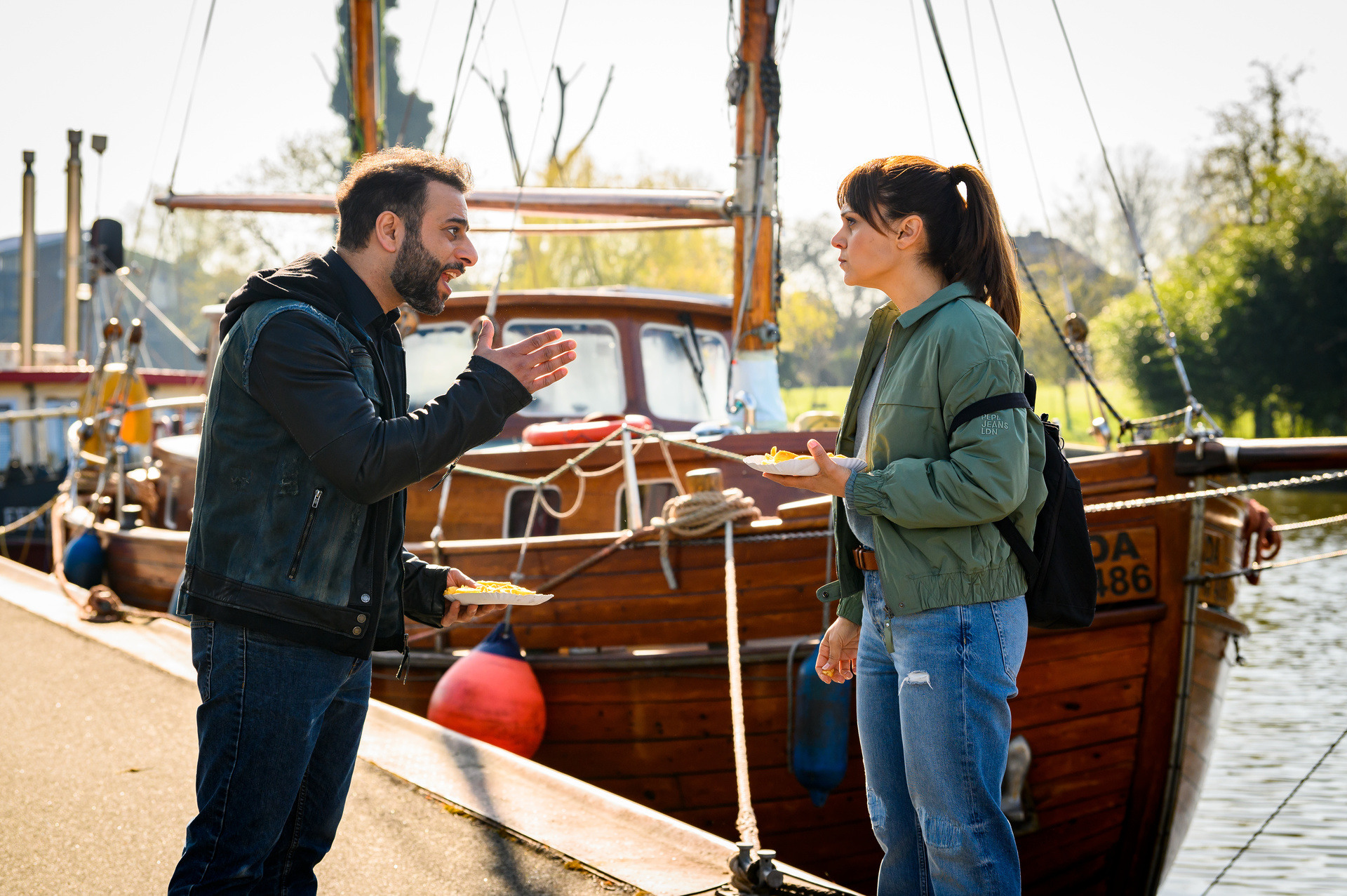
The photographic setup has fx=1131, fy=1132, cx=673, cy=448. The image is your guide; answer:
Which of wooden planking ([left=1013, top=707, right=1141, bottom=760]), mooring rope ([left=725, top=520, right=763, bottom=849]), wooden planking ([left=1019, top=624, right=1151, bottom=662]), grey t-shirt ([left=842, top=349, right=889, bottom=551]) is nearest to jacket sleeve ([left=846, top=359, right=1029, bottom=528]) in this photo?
grey t-shirt ([left=842, top=349, right=889, bottom=551])

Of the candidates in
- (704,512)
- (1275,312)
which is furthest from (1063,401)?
(704,512)

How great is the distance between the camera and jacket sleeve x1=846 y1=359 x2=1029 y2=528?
6.93 ft

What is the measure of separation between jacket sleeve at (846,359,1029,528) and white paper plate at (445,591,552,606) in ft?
2.14

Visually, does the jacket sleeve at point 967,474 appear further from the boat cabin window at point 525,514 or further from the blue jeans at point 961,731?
the boat cabin window at point 525,514

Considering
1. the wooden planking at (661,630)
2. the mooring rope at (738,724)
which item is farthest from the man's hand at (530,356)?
the wooden planking at (661,630)

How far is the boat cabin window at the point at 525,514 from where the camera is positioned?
6.59 meters

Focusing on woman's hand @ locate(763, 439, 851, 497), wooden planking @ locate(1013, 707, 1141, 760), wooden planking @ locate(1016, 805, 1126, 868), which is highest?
woman's hand @ locate(763, 439, 851, 497)

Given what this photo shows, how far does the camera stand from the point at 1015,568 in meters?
2.25

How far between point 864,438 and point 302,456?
1179 millimetres

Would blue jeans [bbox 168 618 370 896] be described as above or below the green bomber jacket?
below

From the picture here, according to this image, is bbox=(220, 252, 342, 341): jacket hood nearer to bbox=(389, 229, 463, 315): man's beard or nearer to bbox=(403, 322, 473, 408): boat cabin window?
bbox=(389, 229, 463, 315): man's beard

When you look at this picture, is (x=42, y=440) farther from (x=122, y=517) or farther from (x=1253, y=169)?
(x=1253, y=169)

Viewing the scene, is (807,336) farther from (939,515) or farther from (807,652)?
(939,515)

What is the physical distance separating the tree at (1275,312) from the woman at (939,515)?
1187 inches
